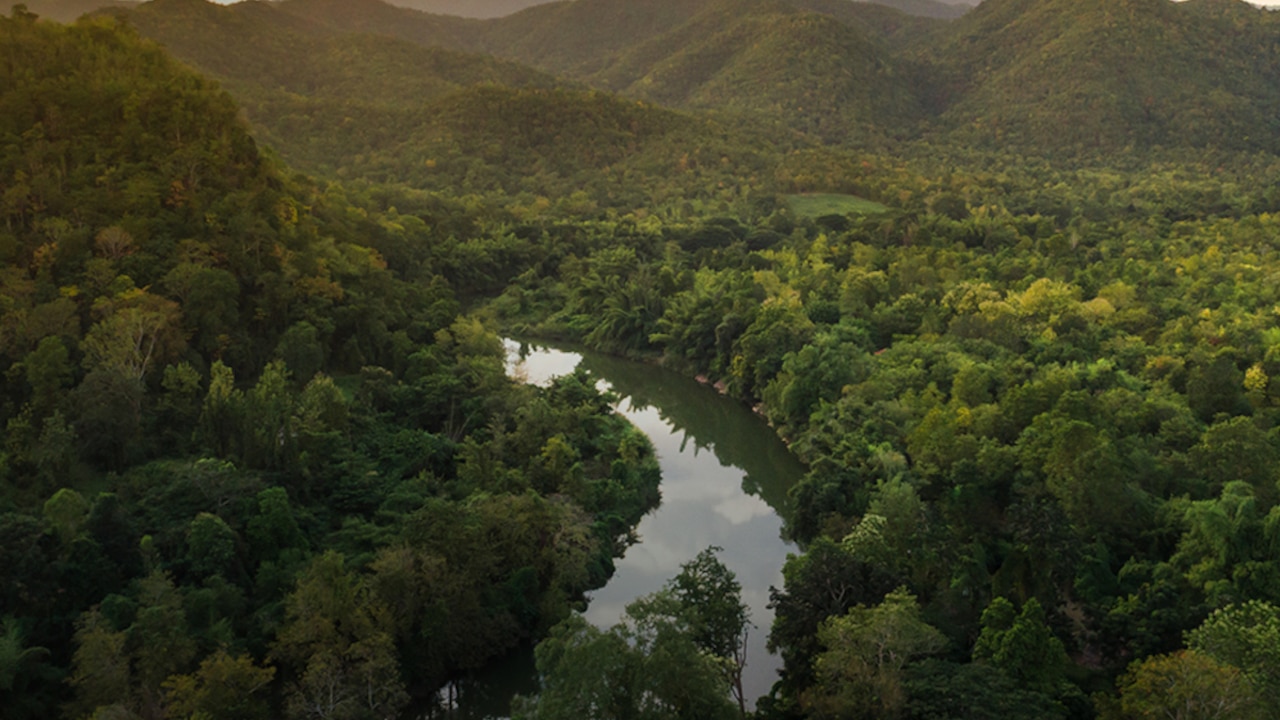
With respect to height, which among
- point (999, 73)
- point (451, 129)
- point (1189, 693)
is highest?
point (999, 73)

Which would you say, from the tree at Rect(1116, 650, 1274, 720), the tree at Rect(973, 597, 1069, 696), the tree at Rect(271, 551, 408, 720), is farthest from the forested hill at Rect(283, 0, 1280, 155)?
the tree at Rect(271, 551, 408, 720)

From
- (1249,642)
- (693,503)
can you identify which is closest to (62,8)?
(693,503)

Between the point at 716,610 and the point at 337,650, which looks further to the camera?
the point at 716,610

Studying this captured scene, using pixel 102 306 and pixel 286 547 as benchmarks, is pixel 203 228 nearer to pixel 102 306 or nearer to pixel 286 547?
pixel 102 306

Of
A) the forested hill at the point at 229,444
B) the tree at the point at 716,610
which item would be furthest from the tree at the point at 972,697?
the forested hill at the point at 229,444

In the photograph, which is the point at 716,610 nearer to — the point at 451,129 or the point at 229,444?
the point at 229,444

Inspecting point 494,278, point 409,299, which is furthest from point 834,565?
point 494,278
